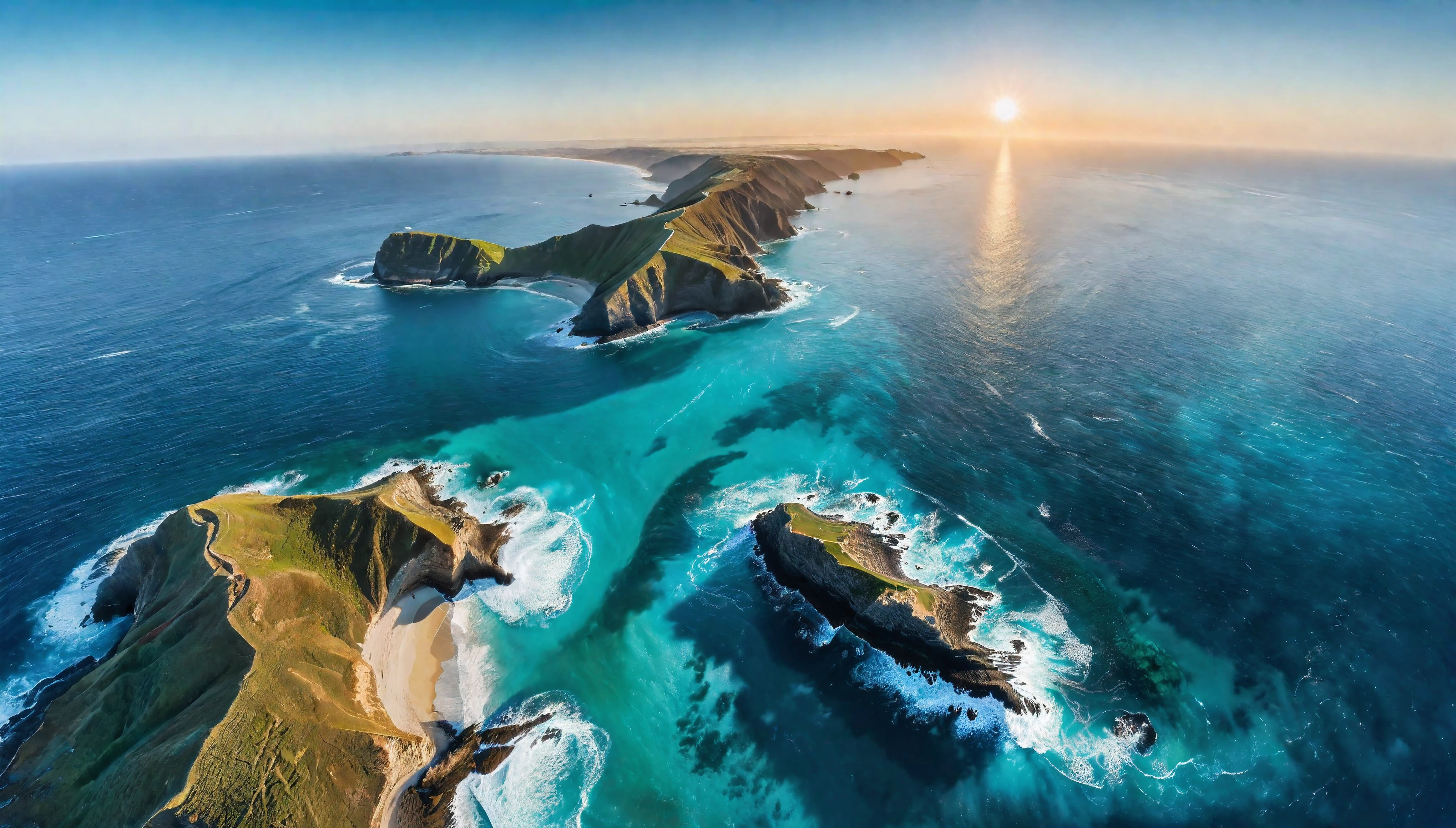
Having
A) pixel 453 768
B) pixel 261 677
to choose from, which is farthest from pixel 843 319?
pixel 261 677

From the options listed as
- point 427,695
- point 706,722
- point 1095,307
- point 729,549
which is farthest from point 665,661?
Answer: point 1095,307

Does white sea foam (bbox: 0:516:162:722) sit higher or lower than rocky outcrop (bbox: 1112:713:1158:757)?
higher

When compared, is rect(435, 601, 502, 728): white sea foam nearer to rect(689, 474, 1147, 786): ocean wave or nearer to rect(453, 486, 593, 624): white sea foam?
rect(453, 486, 593, 624): white sea foam

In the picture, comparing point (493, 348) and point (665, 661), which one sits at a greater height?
point (493, 348)

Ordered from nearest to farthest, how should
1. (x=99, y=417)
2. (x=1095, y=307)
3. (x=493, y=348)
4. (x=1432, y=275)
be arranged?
(x=99, y=417) → (x=493, y=348) → (x=1095, y=307) → (x=1432, y=275)

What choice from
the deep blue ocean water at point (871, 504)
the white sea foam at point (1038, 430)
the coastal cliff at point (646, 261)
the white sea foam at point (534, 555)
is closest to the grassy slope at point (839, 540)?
the deep blue ocean water at point (871, 504)

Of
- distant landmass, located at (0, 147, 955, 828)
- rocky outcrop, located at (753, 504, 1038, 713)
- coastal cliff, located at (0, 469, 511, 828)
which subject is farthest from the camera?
rocky outcrop, located at (753, 504, 1038, 713)

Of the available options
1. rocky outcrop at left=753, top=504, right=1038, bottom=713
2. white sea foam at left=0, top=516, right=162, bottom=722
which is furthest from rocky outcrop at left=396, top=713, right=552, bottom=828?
white sea foam at left=0, top=516, right=162, bottom=722

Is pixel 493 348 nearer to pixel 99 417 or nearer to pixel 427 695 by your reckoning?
pixel 99 417
